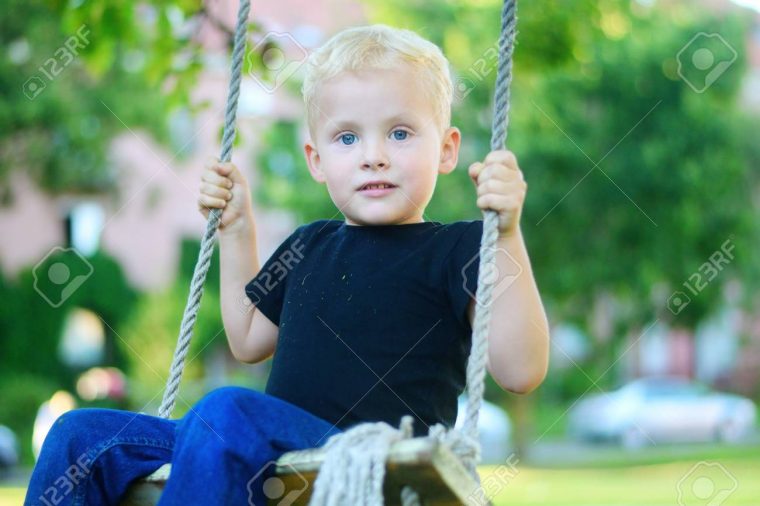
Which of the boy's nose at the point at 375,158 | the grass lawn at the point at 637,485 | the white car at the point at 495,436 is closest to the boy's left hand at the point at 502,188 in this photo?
the boy's nose at the point at 375,158

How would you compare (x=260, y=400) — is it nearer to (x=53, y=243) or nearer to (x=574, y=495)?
(x=574, y=495)

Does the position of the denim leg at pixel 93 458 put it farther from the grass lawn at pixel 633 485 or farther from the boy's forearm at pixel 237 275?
the grass lawn at pixel 633 485

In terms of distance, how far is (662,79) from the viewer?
15.3 meters

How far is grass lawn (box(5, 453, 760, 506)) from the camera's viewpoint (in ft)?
32.4

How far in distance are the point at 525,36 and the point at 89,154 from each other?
10.4 meters

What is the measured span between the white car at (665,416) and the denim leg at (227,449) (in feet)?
62.3

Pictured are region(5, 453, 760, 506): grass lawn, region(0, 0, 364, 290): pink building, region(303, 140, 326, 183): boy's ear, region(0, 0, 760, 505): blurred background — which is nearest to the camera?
region(303, 140, 326, 183): boy's ear

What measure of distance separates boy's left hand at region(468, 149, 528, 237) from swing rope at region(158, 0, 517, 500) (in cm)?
2

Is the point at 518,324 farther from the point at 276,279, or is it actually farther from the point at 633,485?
the point at 633,485

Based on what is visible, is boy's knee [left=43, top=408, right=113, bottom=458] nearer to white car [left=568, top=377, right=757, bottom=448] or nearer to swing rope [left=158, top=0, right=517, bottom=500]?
swing rope [left=158, top=0, right=517, bottom=500]

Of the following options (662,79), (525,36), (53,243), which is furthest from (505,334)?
(53,243)

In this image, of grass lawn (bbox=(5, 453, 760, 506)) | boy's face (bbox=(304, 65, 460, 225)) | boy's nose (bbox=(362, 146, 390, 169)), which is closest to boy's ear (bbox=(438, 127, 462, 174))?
boy's face (bbox=(304, 65, 460, 225))

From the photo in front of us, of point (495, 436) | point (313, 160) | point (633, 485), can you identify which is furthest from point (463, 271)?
point (495, 436)

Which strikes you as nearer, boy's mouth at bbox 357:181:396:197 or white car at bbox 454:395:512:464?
boy's mouth at bbox 357:181:396:197
